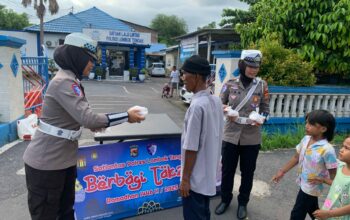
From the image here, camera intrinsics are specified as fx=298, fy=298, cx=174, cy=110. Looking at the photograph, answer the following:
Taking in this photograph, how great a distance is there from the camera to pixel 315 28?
664 cm

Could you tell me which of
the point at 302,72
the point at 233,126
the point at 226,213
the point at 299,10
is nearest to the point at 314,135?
the point at 233,126

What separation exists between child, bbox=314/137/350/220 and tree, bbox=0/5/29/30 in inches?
2086

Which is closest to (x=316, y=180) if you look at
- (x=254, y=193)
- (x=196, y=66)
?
(x=196, y=66)

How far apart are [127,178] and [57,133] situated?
4.03 ft

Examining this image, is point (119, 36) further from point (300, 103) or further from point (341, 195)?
point (341, 195)

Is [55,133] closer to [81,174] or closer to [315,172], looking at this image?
[81,174]

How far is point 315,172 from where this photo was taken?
2479 mm

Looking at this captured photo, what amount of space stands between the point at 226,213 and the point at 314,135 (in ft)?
5.05

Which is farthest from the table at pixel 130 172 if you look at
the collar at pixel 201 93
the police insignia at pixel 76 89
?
the collar at pixel 201 93

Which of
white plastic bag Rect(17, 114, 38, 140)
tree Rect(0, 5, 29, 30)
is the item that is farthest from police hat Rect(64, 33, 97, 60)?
tree Rect(0, 5, 29, 30)

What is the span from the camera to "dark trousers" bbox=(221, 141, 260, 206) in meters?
3.28

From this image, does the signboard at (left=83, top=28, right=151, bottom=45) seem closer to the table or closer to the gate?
the gate

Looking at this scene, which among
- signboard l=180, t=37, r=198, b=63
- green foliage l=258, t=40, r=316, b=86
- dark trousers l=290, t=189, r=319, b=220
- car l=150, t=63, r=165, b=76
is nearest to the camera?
dark trousers l=290, t=189, r=319, b=220

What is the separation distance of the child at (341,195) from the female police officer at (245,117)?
105 cm
